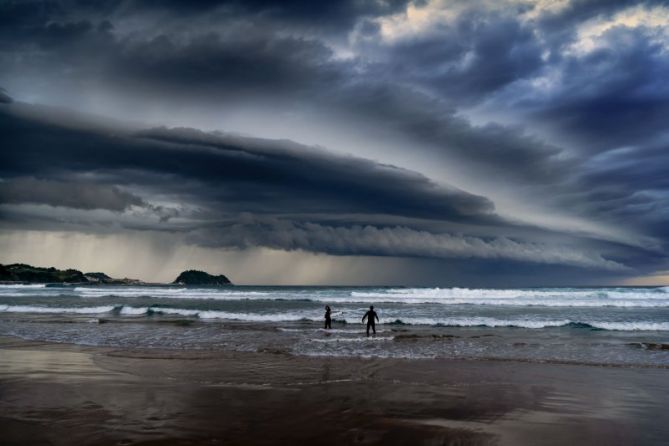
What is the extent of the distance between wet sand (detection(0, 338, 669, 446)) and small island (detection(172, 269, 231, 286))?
158 meters

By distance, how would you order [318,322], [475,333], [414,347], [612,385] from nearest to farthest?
[612,385] < [414,347] < [475,333] < [318,322]

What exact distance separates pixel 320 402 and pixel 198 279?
16713cm

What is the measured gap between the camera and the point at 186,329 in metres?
→ 23.6

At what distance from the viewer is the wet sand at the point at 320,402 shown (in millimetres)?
6988

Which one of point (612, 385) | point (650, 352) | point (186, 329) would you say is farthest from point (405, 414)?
point (186, 329)

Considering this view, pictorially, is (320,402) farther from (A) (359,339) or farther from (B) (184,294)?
(B) (184,294)

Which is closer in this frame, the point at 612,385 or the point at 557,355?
the point at 612,385

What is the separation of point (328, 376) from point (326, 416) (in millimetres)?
3974

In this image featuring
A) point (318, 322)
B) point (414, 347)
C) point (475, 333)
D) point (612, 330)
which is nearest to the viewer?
point (414, 347)

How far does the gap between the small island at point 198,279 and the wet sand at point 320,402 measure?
158 meters

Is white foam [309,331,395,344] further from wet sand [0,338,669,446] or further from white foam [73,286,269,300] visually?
white foam [73,286,269,300]

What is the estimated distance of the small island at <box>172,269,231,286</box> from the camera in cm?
16575

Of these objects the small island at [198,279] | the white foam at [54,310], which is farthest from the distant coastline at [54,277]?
the white foam at [54,310]

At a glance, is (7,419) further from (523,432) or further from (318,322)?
(318,322)
